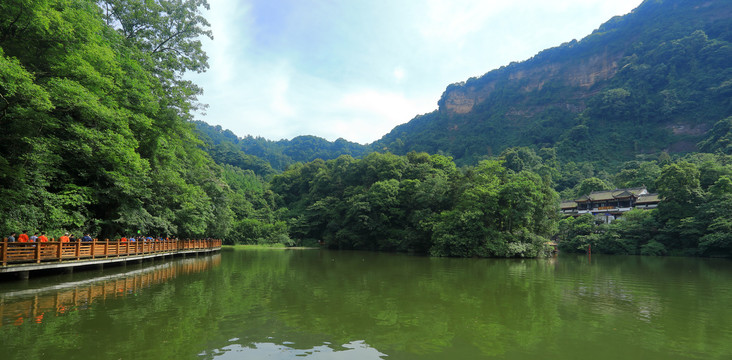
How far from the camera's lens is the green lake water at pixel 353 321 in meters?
5.87

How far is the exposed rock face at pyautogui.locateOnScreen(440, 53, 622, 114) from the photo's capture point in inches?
4249

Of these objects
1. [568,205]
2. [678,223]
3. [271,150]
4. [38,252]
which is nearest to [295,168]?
[271,150]

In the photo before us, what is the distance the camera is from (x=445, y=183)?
41094mm

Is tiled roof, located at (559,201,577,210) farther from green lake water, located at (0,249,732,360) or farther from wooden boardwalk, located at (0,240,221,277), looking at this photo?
wooden boardwalk, located at (0,240,221,277)

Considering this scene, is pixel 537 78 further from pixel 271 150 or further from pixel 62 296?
pixel 62 296

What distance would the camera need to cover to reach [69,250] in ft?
47.5

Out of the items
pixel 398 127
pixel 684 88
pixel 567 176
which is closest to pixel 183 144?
pixel 567 176

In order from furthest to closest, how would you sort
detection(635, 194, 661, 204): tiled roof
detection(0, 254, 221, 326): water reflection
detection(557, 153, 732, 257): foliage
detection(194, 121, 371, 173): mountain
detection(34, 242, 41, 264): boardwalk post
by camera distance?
1. detection(194, 121, 371, 173): mountain
2. detection(635, 194, 661, 204): tiled roof
3. detection(557, 153, 732, 257): foliage
4. detection(34, 242, 41, 264): boardwalk post
5. detection(0, 254, 221, 326): water reflection

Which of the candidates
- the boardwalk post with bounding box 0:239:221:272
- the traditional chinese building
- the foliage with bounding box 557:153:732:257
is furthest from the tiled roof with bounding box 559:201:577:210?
the boardwalk post with bounding box 0:239:221:272

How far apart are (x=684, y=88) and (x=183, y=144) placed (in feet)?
348

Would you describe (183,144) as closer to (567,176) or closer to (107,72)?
(107,72)

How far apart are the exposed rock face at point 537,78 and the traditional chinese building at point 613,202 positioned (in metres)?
68.8

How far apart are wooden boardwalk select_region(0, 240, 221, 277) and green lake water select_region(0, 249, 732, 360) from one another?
2.20ft

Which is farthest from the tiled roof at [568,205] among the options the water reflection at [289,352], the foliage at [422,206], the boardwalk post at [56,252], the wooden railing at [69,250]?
the water reflection at [289,352]
